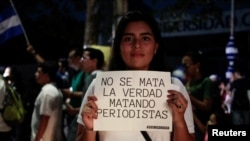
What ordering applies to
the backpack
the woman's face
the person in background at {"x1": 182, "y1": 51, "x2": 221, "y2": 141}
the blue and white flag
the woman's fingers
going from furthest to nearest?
the blue and white flag < the backpack < the person in background at {"x1": 182, "y1": 51, "x2": 221, "y2": 141} < the woman's face < the woman's fingers

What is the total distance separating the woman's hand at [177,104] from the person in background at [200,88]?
243 cm

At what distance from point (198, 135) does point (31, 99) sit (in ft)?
19.1

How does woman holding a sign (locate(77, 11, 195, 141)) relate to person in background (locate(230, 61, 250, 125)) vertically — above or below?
above

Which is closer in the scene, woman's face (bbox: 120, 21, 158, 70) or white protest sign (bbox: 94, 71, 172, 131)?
white protest sign (bbox: 94, 71, 172, 131)

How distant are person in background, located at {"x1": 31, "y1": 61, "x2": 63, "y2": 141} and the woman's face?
3.02 metres

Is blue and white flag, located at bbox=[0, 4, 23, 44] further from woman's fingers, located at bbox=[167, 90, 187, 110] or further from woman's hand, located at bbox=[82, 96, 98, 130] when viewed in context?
woman's fingers, located at bbox=[167, 90, 187, 110]

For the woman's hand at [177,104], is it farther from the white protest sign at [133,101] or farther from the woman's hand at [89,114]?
the woman's hand at [89,114]

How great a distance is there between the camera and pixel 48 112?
5.36m

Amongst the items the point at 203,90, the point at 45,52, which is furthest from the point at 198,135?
the point at 45,52

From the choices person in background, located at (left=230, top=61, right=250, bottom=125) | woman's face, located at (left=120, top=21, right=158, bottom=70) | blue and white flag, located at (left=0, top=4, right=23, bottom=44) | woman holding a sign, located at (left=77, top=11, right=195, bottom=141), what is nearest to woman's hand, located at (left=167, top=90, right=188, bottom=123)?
woman holding a sign, located at (left=77, top=11, right=195, bottom=141)

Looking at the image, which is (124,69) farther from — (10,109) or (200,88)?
(10,109)

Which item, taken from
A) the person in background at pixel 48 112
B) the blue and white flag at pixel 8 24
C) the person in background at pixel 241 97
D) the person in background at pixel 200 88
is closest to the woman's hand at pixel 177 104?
the person in background at pixel 200 88

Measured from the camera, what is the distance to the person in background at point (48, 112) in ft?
17.5

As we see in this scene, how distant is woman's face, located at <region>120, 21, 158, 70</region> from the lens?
2451 mm
